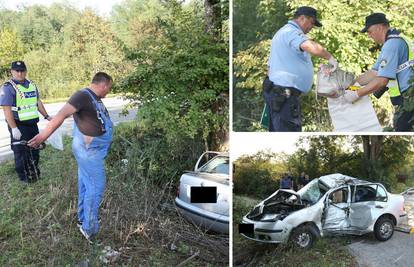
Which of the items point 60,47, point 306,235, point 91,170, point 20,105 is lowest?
point 306,235

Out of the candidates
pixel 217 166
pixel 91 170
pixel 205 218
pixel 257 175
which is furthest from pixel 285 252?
pixel 91 170

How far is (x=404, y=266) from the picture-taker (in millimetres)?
2801

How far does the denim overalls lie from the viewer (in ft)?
11.4

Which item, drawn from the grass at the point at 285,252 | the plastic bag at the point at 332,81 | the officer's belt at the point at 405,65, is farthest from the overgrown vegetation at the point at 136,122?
the officer's belt at the point at 405,65

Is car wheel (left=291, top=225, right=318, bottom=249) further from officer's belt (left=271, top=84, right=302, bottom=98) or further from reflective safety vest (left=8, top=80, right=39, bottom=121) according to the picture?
reflective safety vest (left=8, top=80, right=39, bottom=121)

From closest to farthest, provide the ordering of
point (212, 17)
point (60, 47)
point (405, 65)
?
point (405, 65) → point (60, 47) → point (212, 17)

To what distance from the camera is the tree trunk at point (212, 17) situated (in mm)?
4168

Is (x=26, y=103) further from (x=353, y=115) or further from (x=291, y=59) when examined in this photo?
(x=353, y=115)

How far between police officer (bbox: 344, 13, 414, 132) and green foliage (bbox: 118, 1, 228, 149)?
66.2 inches

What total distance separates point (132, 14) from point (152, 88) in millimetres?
779

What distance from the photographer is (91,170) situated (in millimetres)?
3543

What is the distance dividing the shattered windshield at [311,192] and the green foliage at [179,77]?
1.48m

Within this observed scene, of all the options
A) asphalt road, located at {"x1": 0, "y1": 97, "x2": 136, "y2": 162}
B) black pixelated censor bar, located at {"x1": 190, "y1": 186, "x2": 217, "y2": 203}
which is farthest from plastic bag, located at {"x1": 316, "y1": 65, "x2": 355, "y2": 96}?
asphalt road, located at {"x1": 0, "y1": 97, "x2": 136, "y2": 162}

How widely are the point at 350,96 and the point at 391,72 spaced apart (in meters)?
0.27
